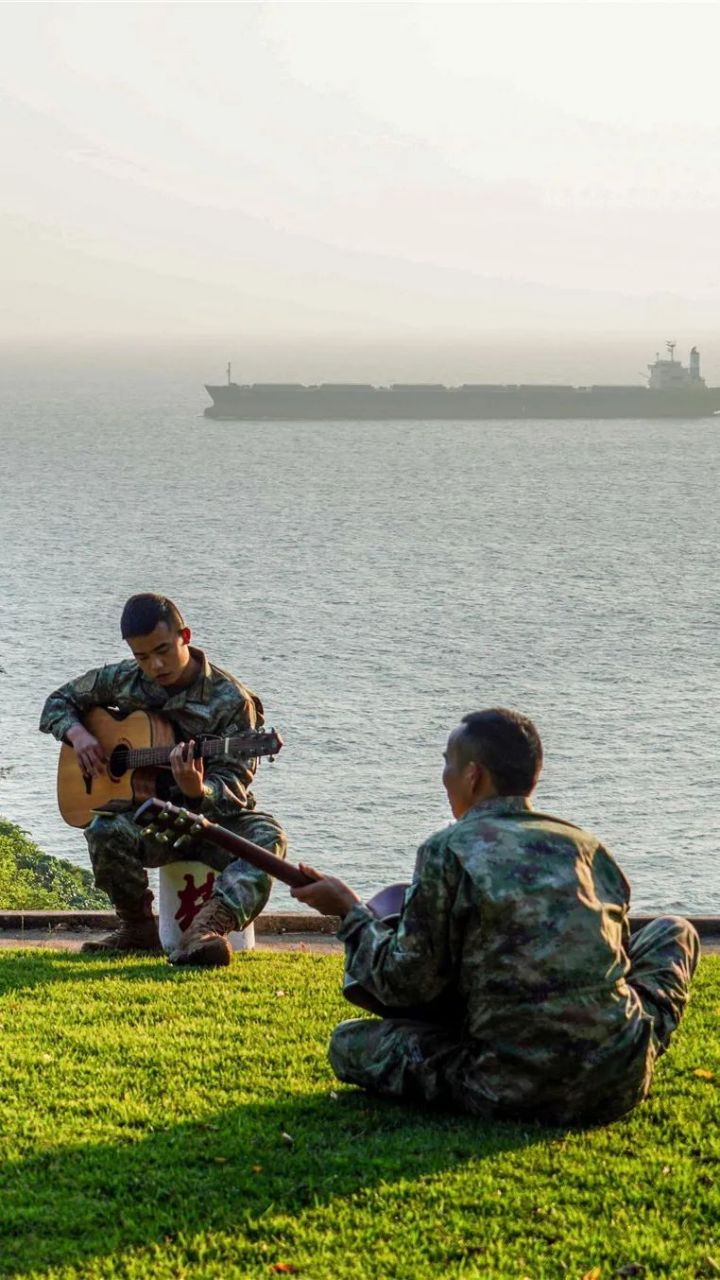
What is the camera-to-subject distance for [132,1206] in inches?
209

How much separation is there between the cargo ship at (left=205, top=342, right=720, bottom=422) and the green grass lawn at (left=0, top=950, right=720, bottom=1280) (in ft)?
603

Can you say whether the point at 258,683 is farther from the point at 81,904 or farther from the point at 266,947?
the point at 266,947

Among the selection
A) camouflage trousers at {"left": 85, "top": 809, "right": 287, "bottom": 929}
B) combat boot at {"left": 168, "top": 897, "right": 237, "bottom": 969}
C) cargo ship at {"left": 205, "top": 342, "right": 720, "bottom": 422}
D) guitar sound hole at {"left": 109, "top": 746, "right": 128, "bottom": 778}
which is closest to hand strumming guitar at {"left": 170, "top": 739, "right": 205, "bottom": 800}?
camouflage trousers at {"left": 85, "top": 809, "right": 287, "bottom": 929}

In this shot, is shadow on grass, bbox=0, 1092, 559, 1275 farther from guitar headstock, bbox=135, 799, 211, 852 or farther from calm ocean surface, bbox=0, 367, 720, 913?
calm ocean surface, bbox=0, 367, 720, 913

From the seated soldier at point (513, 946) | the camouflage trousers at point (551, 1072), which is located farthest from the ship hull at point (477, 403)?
the seated soldier at point (513, 946)

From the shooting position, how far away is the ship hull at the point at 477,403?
190375 millimetres

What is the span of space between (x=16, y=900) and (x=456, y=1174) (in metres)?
17.9

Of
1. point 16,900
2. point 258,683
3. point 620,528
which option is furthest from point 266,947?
point 620,528

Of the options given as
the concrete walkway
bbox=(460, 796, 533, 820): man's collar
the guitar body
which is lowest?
the concrete walkway

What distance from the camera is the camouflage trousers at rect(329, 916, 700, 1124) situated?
5777 mm

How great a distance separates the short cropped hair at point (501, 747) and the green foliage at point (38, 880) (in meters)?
17.0

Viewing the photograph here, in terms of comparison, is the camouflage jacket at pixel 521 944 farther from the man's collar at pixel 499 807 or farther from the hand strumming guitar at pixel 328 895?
the hand strumming guitar at pixel 328 895

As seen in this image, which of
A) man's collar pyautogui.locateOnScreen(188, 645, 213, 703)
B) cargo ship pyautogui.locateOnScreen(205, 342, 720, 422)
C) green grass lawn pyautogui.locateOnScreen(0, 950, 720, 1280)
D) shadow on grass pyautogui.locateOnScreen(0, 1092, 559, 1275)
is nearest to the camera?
green grass lawn pyautogui.locateOnScreen(0, 950, 720, 1280)

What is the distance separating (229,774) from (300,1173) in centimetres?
352
